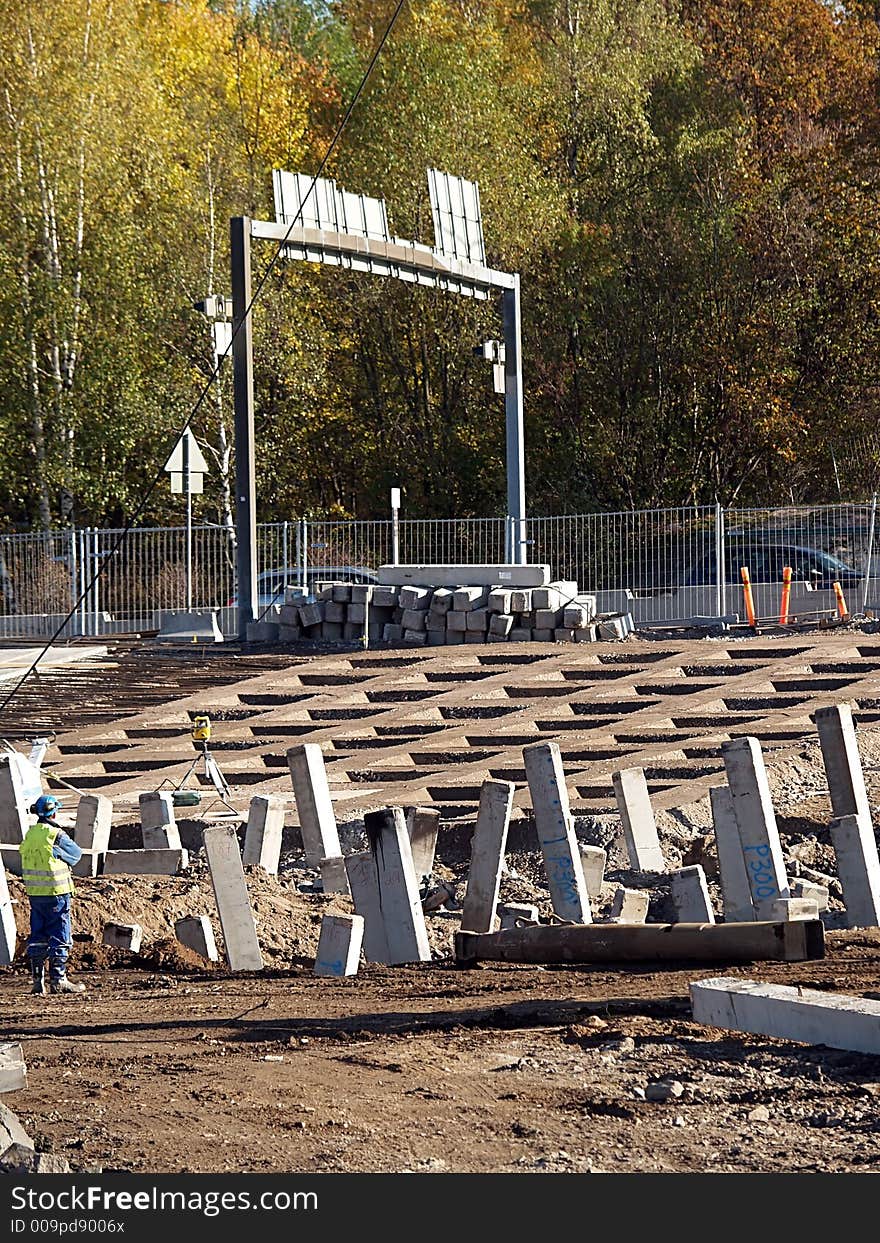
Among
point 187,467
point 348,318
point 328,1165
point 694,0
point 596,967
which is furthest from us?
point 694,0

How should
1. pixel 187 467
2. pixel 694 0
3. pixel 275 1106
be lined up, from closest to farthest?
1. pixel 275 1106
2. pixel 187 467
3. pixel 694 0

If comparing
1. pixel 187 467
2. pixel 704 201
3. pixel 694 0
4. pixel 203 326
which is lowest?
pixel 187 467

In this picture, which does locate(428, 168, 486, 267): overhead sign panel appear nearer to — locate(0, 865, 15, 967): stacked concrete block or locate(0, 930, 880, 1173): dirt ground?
locate(0, 865, 15, 967): stacked concrete block

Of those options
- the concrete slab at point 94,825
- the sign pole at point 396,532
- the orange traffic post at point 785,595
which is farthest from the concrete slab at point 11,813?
the sign pole at point 396,532

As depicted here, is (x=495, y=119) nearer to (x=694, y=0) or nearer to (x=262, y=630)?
(x=694, y=0)

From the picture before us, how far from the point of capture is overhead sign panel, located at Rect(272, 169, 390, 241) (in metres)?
22.1

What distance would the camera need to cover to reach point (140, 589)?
2823 centimetres

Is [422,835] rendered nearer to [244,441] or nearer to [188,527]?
[244,441]

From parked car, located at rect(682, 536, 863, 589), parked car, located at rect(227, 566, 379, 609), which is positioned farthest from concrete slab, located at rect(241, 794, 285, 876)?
parked car, located at rect(682, 536, 863, 589)

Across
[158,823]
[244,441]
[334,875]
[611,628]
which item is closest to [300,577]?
[244,441]

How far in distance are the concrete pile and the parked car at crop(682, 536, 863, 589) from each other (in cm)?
424

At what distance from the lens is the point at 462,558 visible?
93.2ft

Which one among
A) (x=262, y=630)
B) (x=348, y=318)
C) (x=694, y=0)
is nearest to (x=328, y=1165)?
(x=262, y=630)

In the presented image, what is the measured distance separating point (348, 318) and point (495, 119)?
19.6ft
